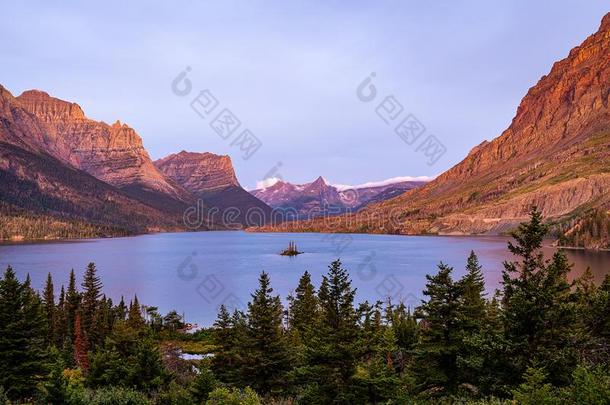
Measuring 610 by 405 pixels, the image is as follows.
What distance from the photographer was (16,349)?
124 feet

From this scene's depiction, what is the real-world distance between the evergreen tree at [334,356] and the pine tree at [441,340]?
4.20 metres

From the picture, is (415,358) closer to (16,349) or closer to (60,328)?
(16,349)

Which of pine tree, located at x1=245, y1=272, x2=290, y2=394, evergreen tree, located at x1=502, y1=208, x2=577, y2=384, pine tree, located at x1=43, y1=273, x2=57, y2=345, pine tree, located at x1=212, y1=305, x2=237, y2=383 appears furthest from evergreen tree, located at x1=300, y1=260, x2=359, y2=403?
pine tree, located at x1=43, y1=273, x2=57, y2=345

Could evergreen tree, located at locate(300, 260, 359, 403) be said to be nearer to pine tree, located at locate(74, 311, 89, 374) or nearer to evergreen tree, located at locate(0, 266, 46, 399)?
evergreen tree, located at locate(0, 266, 46, 399)

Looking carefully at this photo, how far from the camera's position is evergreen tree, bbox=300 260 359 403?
2709cm

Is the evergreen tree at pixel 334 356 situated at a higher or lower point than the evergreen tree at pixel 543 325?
lower

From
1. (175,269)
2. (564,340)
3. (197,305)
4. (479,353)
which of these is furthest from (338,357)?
(175,269)

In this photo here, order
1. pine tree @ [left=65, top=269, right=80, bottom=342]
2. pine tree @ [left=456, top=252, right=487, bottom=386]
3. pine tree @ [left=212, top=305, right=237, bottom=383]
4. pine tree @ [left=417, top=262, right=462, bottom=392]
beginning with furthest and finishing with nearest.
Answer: pine tree @ [left=65, top=269, right=80, bottom=342] < pine tree @ [left=212, top=305, right=237, bottom=383] < pine tree @ [left=417, top=262, right=462, bottom=392] < pine tree @ [left=456, top=252, right=487, bottom=386]

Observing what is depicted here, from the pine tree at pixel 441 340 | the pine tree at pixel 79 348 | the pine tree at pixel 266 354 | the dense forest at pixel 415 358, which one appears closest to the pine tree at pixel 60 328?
the pine tree at pixel 79 348

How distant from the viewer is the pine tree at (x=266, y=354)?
1447 inches

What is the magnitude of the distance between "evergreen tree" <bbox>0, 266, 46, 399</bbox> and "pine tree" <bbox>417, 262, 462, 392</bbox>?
30230 mm

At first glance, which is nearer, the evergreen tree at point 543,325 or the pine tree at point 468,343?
the evergreen tree at point 543,325

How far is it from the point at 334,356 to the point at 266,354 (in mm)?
11090

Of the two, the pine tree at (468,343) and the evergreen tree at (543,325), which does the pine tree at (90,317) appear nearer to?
the pine tree at (468,343)
